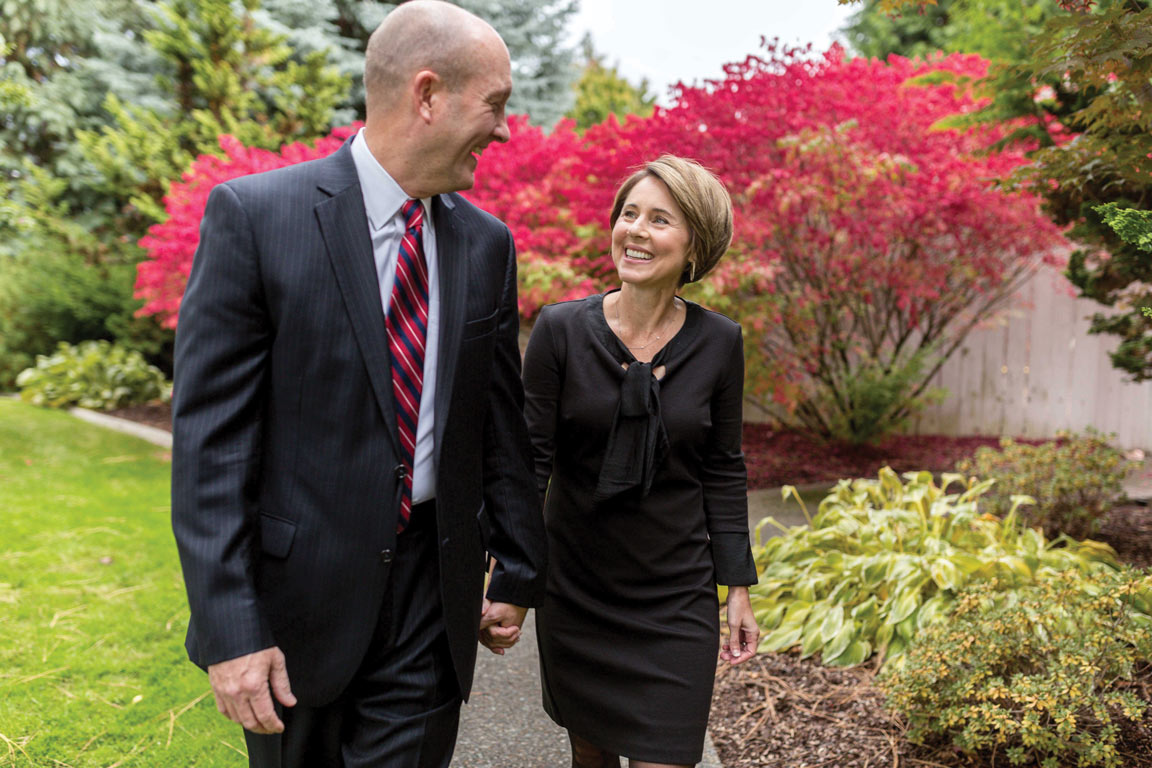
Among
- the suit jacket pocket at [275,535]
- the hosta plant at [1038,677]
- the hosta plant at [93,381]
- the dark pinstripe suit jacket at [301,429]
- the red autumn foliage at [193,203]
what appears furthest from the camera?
the hosta plant at [93,381]

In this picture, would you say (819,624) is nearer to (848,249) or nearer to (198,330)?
(198,330)

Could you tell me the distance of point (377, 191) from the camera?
5.19ft

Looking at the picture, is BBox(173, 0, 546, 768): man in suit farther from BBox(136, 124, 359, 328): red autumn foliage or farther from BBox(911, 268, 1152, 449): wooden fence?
BBox(911, 268, 1152, 449): wooden fence

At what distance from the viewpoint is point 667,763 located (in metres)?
2.04

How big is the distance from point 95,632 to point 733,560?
118 inches

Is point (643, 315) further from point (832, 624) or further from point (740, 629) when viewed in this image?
point (832, 624)

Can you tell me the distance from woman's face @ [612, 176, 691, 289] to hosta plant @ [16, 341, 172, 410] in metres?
9.70

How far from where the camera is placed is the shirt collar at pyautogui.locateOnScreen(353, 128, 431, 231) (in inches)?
62.1

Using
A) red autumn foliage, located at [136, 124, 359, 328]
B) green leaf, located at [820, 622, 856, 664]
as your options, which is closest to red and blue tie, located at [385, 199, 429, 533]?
green leaf, located at [820, 622, 856, 664]

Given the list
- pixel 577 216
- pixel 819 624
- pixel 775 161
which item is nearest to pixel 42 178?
pixel 577 216

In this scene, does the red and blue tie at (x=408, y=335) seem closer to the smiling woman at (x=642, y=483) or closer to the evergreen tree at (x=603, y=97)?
the smiling woman at (x=642, y=483)

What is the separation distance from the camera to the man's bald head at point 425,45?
1.48m

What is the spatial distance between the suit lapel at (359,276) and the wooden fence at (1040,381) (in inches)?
358

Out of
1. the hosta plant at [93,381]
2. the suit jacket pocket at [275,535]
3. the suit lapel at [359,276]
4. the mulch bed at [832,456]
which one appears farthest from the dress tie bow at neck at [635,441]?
the hosta plant at [93,381]
